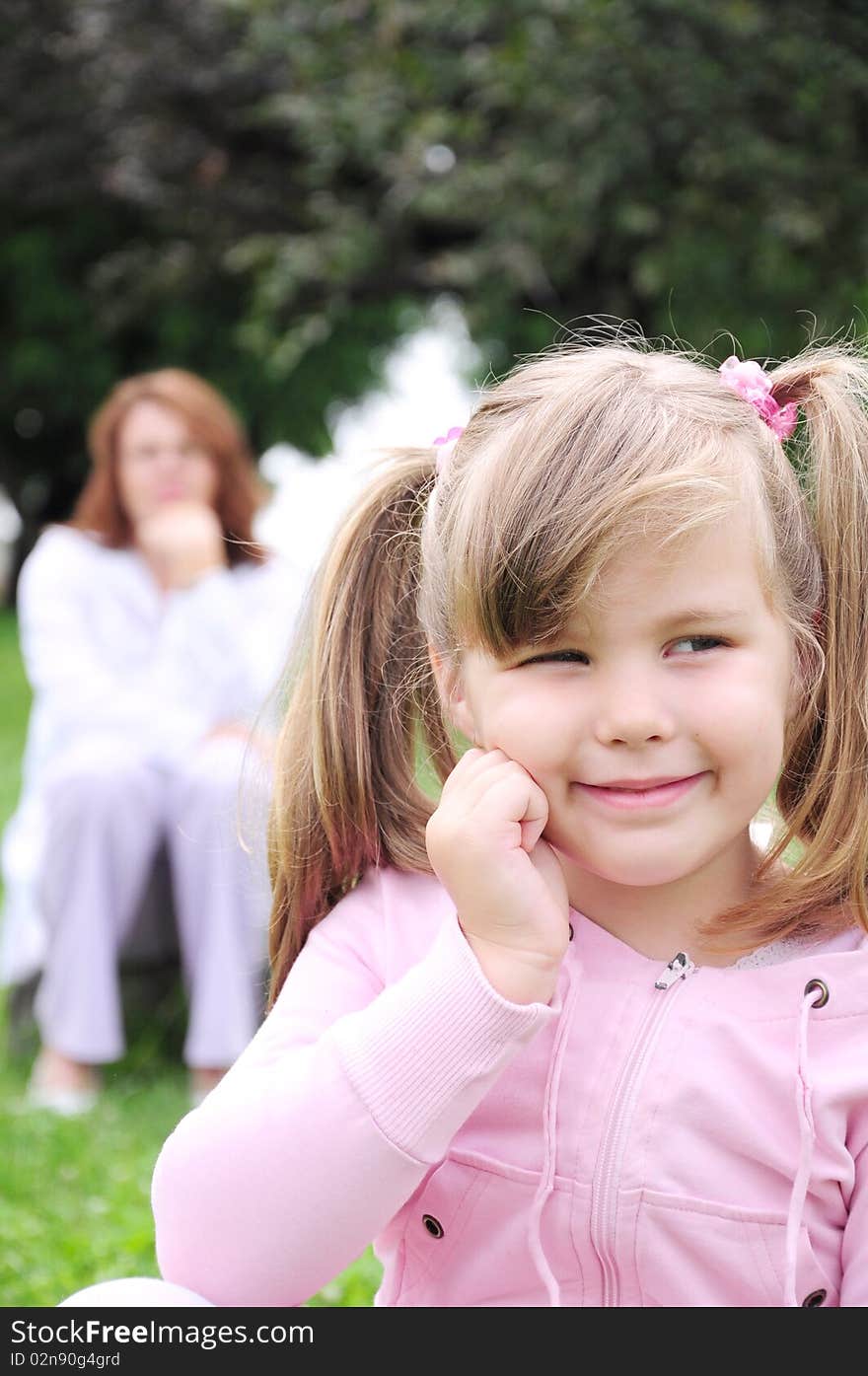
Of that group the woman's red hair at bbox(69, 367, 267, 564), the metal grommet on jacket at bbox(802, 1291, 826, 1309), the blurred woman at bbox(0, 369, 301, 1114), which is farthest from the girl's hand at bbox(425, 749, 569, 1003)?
the woman's red hair at bbox(69, 367, 267, 564)

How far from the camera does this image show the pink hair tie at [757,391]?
5.01ft

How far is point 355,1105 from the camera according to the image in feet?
4.35

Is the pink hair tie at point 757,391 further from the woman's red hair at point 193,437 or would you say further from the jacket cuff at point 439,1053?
the woman's red hair at point 193,437

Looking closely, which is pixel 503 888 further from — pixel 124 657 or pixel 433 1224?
pixel 124 657

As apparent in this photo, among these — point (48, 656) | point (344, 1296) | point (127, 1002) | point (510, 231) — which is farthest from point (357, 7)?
point (344, 1296)

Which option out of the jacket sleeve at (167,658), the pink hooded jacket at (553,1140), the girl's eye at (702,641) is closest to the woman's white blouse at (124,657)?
the jacket sleeve at (167,658)

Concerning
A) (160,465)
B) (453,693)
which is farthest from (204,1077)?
(453,693)

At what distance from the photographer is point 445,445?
160 cm

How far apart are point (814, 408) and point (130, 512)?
341 centimetres

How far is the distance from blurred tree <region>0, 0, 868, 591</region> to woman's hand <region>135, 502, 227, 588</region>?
4.84 ft

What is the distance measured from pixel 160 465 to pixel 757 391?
11.0ft

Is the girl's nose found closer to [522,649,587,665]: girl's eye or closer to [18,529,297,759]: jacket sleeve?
[522,649,587,665]: girl's eye

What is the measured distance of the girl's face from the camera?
1.34m
